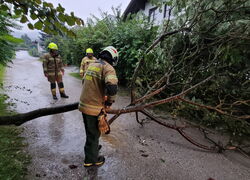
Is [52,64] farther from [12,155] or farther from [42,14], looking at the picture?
[42,14]

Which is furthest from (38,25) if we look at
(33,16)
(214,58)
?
(214,58)

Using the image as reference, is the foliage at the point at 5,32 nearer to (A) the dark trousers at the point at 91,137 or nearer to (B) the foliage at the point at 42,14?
(B) the foliage at the point at 42,14

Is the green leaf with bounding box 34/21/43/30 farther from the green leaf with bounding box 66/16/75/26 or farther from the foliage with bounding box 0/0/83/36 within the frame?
the green leaf with bounding box 66/16/75/26

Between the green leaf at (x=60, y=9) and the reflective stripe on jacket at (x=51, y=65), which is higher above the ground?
the green leaf at (x=60, y=9)

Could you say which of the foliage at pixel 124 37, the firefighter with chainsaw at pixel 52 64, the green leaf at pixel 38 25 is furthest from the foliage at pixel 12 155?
the foliage at pixel 124 37

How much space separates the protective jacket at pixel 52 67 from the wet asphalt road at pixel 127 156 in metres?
1.93

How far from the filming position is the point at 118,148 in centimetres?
301

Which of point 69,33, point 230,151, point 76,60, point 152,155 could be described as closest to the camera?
point 69,33

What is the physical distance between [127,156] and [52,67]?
4081 millimetres

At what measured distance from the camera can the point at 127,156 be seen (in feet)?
9.16

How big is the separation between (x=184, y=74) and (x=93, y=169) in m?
2.99

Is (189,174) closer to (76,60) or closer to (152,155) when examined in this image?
(152,155)

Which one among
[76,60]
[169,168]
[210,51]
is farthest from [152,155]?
[76,60]

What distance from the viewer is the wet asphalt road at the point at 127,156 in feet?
7.75
